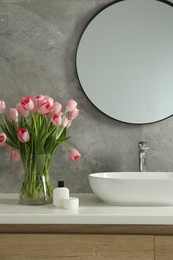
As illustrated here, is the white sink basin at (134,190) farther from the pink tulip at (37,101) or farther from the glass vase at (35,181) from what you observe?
the pink tulip at (37,101)

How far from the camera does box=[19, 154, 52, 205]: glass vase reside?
6.22 feet

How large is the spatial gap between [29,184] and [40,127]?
10.4 inches

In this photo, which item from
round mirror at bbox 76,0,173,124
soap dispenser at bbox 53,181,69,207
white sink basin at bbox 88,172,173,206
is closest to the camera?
white sink basin at bbox 88,172,173,206

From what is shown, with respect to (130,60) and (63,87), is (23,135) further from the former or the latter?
(130,60)

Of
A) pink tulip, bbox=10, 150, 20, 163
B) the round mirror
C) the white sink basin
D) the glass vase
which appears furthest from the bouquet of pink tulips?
the round mirror

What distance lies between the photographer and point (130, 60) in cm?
221
